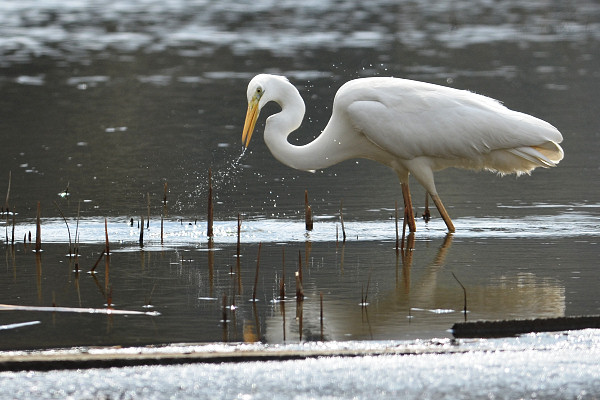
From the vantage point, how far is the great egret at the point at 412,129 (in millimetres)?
10609

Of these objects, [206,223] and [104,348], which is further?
[206,223]

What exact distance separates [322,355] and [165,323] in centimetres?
148

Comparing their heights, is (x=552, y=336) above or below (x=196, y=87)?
below

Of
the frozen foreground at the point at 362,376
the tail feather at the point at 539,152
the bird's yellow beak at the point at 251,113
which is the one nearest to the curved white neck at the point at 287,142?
the bird's yellow beak at the point at 251,113

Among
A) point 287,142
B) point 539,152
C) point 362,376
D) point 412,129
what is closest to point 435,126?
point 412,129

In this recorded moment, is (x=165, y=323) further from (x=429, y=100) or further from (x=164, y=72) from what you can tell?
(x=164, y=72)

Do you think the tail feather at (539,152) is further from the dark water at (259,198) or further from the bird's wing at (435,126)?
the dark water at (259,198)

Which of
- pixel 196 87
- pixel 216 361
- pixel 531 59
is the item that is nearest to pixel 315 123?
pixel 196 87

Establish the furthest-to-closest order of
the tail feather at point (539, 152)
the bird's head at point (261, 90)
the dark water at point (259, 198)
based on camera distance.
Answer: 1. the tail feather at point (539, 152)
2. the bird's head at point (261, 90)
3. the dark water at point (259, 198)

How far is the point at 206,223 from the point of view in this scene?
11.0m

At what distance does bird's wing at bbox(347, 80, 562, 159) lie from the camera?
34.8ft

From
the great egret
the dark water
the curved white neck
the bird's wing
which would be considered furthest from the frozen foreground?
the curved white neck

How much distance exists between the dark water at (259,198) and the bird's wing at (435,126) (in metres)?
0.76

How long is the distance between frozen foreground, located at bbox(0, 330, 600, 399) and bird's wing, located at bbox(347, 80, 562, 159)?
475cm
